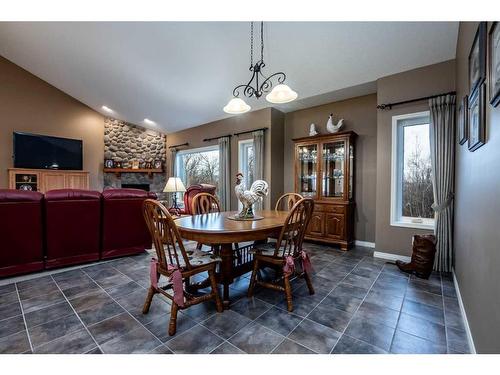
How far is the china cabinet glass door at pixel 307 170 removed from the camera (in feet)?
14.1

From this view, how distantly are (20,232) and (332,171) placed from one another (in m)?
4.30

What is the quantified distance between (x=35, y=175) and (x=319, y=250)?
6456 millimetres

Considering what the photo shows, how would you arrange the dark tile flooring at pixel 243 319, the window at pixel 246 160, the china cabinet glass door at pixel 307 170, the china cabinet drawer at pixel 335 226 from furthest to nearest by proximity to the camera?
1. the window at pixel 246 160
2. the china cabinet glass door at pixel 307 170
3. the china cabinet drawer at pixel 335 226
4. the dark tile flooring at pixel 243 319

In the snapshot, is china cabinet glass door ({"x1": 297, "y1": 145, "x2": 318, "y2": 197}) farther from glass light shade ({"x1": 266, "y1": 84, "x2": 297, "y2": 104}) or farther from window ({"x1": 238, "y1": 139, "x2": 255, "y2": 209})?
glass light shade ({"x1": 266, "y1": 84, "x2": 297, "y2": 104})

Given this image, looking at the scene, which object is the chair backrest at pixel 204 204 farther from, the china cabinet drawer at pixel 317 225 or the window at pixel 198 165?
the window at pixel 198 165

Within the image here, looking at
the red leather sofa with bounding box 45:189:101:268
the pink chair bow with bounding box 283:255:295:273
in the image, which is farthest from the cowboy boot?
the red leather sofa with bounding box 45:189:101:268

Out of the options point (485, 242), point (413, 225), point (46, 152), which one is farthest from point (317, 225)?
point (46, 152)

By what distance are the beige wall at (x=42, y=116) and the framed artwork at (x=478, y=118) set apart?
7.58 m

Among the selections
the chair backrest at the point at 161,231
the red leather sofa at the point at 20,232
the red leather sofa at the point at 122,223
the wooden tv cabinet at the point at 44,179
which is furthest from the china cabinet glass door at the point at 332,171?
the wooden tv cabinet at the point at 44,179

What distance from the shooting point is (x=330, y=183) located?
4.12 m

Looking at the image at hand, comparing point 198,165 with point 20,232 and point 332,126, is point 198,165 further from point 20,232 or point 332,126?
point 20,232

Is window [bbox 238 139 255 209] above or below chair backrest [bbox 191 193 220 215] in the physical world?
above

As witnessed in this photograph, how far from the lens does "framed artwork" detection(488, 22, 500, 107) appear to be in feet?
3.80

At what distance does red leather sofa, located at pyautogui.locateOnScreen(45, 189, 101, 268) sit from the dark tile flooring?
12.2 inches
